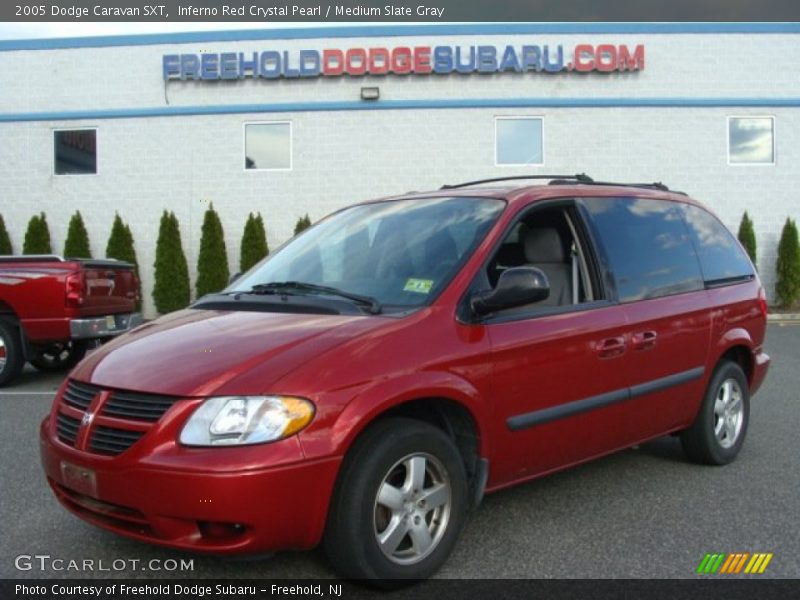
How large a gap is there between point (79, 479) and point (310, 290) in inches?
53.6

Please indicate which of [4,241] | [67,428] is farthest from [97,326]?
[4,241]

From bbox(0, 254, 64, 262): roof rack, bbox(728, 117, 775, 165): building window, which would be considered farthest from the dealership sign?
bbox(0, 254, 64, 262): roof rack

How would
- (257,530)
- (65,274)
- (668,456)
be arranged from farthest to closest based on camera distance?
(65,274) < (668,456) < (257,530)

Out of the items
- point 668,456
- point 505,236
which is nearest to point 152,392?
point 505,236

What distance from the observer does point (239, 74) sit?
16.5 meters

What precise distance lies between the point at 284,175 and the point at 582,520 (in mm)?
13623

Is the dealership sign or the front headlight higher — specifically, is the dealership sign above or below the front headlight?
above

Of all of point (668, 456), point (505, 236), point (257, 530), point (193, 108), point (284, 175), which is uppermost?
point (193, 108)

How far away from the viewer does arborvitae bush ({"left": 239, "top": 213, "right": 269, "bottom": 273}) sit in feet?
53.0

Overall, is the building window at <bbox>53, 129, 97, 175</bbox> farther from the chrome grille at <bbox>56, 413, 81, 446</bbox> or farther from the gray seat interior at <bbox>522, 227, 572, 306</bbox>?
the chrome grille at <bbox>56, 413, 81, 446</bbox>

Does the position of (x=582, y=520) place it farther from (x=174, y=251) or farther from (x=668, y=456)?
(x=174, y=251)

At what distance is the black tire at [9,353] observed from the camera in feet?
28.3

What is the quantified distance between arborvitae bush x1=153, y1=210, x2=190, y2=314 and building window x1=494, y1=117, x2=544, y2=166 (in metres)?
6.90

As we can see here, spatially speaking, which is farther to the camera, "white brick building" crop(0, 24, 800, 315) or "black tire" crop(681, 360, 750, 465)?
"white brick building" crop(0, 24, 800, 315)
